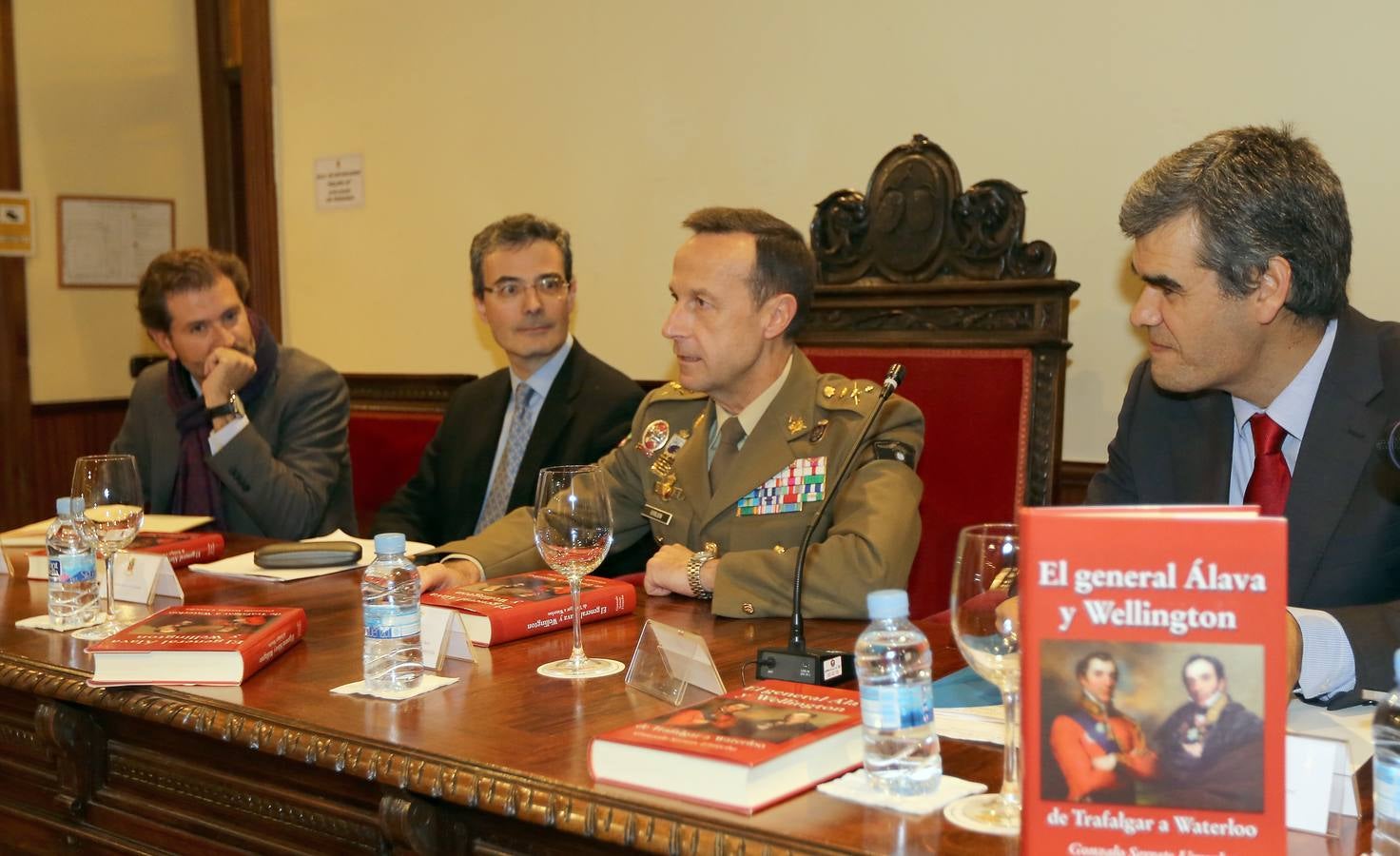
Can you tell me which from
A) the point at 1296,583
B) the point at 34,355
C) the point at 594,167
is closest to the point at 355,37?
the point at 594,167

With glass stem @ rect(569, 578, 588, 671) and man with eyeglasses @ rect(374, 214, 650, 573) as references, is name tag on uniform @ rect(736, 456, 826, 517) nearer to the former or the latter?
glass stem @ rect(569, 578, 588, 671)

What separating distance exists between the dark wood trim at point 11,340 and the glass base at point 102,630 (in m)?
3.87

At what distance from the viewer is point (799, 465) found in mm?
2238

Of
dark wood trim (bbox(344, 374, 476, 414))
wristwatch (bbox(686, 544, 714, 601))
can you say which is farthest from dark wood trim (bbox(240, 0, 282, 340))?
wristwatch (bbox(686, 544, 714, 601))

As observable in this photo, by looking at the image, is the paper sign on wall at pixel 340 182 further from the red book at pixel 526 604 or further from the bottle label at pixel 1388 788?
the bottle label at pixel 1388 788

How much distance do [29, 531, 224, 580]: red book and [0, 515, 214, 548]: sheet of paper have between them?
55 millimetres

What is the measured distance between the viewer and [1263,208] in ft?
5.95

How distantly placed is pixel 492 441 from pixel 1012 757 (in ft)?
7.44

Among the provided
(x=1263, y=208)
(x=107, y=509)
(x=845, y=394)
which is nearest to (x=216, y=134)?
(x=107, y=509)

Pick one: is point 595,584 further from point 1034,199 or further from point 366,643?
point 1034,199

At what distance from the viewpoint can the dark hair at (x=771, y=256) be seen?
2428 millimetres

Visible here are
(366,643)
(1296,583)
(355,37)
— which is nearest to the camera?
(366,643)

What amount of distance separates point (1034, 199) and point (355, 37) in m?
2.59

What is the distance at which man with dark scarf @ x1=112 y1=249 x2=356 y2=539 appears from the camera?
316cm
